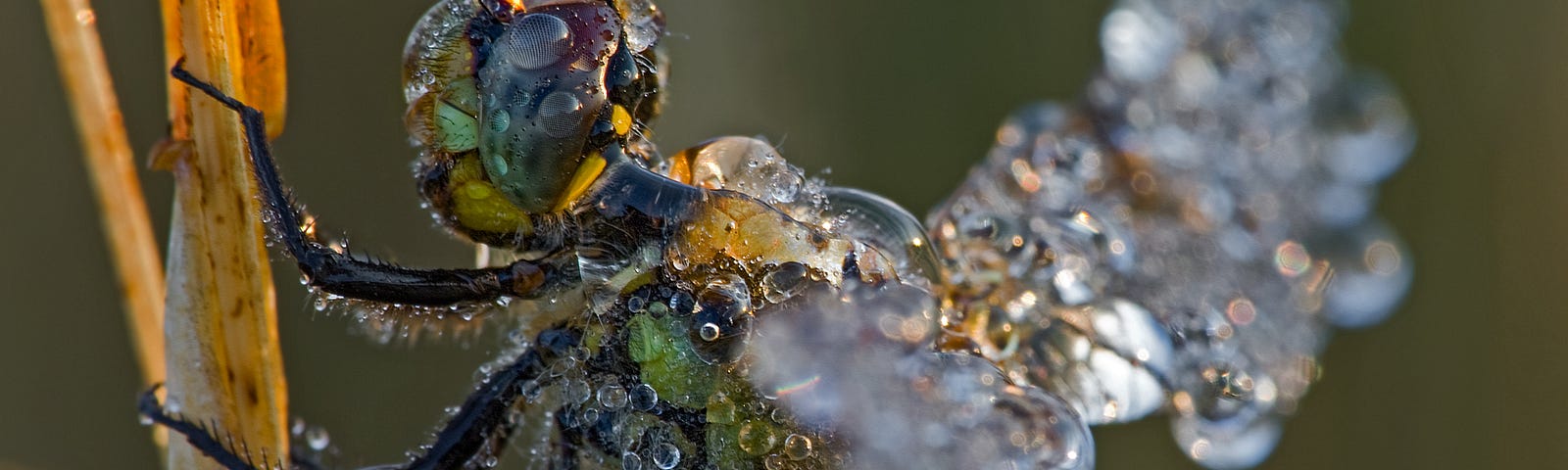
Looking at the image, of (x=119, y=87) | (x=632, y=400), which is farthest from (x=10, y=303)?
(x=632, y=400)

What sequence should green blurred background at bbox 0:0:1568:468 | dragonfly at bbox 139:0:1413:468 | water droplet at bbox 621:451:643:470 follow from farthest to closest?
green blurred background at bbox 0:0:1568:468 < water droplet at bbox 621:451:643:470 < dragonfly at bbox 139:0:1413:468

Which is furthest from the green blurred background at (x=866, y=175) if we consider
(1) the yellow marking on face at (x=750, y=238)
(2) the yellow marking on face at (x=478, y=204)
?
(1) the yellow marking on face at (x=750, y=238)

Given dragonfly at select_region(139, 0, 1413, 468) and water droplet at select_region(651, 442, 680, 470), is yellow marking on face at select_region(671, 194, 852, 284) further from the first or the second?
water droplet at select_region(651, 442, 680, 470)

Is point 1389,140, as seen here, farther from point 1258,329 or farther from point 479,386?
point 479,386

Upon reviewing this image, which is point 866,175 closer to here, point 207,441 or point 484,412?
point 484,412

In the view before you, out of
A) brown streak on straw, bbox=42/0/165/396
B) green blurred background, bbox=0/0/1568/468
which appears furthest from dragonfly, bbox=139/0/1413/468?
green blurred background, bbox=0/0/1568/468

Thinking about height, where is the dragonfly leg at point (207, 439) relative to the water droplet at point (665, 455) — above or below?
above

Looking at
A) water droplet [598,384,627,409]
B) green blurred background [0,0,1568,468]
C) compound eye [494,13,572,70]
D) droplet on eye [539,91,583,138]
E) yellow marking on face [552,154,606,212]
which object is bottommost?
green blurred background [0,0,1568,468]

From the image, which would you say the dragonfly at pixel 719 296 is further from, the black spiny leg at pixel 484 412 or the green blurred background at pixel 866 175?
the green blurred background at pixel 866 175
